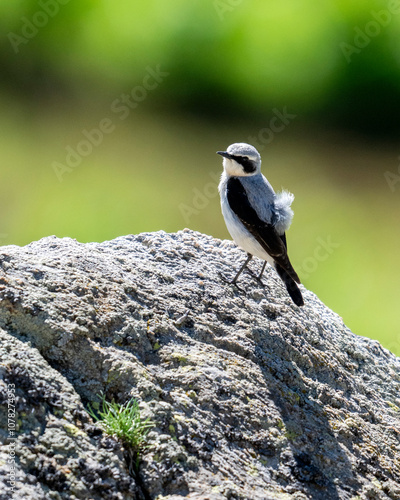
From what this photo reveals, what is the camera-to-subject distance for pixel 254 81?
497 inches

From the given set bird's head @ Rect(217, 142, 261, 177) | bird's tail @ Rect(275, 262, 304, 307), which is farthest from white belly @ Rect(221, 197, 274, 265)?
bird's head @ Rect(217, 142, 261, 177)

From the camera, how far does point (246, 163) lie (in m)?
5.54

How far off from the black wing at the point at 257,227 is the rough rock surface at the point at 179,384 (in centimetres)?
36

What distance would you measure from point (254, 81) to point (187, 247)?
853cm

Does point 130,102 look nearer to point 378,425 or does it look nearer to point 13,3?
point 13,3

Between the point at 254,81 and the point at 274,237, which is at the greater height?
the point at 254,81

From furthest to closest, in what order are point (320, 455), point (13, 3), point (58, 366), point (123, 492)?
1. point (13, 3)
2. point (320, 455)
3. point (58, 366)
4. point (123, 492)

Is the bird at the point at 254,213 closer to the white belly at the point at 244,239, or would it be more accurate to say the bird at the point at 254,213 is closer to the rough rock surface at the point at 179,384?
the white belly at the point at 244,239

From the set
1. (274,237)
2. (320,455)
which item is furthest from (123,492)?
(274,237)

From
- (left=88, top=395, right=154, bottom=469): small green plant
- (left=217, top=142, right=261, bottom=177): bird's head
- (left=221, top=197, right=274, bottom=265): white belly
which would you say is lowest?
(left=88, top=395, right=154, bottom=469): small green plant

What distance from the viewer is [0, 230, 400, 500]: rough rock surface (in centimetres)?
295

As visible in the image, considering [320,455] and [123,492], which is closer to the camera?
[123,492]

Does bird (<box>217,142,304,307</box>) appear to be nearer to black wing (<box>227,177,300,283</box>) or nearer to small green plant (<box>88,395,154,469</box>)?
black wing (<box>227,177,300,283</box>)

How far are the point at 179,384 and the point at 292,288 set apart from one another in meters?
1.33
